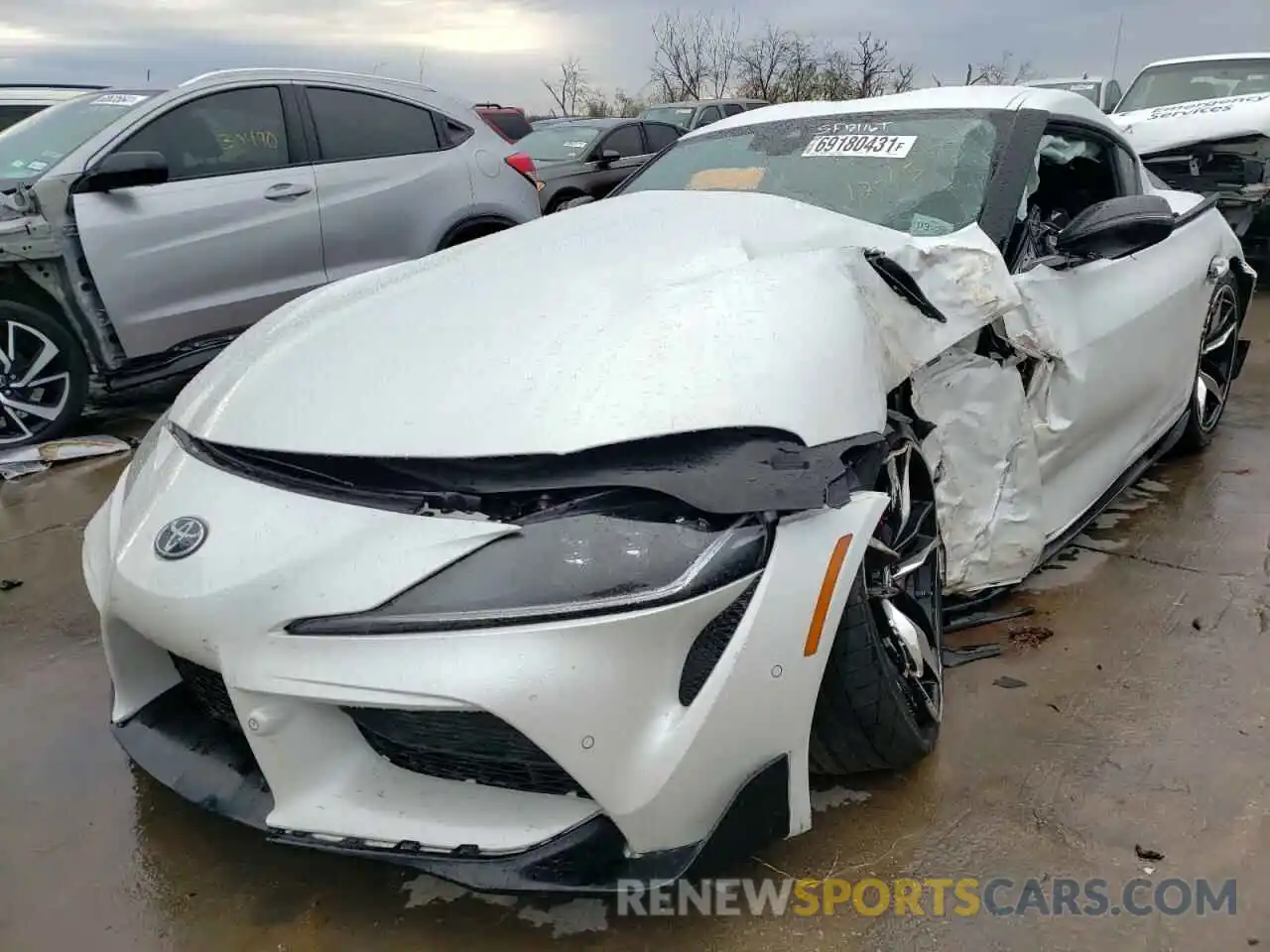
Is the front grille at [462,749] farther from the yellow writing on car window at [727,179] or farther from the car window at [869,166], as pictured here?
the yellow writing on car window at [727,179]

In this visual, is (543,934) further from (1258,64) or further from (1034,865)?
(1258,64)

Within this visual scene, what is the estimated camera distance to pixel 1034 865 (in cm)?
192

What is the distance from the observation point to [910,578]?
7.20 ft

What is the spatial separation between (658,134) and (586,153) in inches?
58.8

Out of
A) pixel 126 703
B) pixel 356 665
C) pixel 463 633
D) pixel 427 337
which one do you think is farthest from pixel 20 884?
pixel 427 337

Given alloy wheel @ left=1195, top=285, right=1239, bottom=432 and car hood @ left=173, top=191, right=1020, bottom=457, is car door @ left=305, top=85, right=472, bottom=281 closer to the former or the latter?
car hood @ left=173, top=191, right=1020, bottom=457

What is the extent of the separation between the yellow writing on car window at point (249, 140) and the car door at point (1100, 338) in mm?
3617

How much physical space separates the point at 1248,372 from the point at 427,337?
519 centimetres

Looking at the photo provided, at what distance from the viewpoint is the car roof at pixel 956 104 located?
297 cm

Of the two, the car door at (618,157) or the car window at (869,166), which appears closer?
the car window at (869,166)

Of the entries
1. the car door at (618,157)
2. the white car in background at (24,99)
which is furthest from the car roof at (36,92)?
the car door at (618,157)

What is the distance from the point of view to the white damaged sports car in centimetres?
155

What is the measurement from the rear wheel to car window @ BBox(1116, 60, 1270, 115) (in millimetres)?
7581

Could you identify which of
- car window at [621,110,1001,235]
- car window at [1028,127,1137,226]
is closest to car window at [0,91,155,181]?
car window at [621,110,1001,235]
